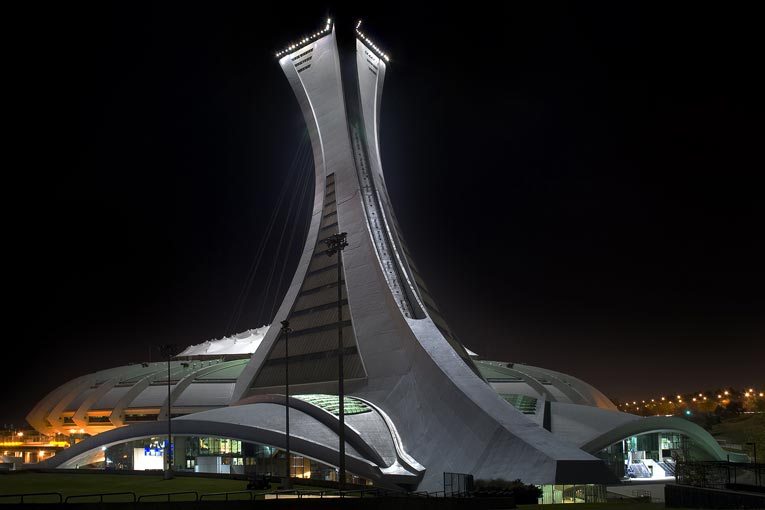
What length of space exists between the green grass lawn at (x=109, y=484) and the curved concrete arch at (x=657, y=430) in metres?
15.7

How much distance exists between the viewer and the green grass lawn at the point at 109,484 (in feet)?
79.4

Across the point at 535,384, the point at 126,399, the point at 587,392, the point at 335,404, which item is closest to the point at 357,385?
the point at 335,404

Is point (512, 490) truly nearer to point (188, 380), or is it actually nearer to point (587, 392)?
point (188, 380)

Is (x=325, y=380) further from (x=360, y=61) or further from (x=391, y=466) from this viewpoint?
(x=360, y=61)

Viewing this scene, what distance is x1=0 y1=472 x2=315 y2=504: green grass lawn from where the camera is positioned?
79.4ft

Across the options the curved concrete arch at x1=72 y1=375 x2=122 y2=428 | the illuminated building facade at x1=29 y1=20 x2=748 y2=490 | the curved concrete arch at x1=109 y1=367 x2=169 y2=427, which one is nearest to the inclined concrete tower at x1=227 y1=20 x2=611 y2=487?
the illuminated building facade at x1=29 y1=20 x2=748 y2=490

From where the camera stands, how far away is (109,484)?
26906 millimetres

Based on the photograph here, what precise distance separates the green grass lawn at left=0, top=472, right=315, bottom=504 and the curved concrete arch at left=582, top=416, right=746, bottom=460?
1569 cm

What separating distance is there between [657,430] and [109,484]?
974 inches

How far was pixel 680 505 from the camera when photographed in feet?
60.3

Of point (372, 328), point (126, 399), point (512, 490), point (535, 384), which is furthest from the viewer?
point (535, 384)

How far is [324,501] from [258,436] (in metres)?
14.8

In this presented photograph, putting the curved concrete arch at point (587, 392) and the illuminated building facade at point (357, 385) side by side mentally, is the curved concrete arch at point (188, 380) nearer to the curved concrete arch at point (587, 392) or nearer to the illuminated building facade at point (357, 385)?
the illuminated building facade at point (357, 385)

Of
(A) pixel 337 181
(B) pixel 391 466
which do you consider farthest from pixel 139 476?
(A) pixel 337 181
